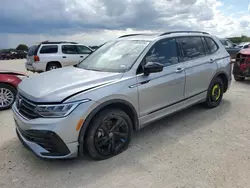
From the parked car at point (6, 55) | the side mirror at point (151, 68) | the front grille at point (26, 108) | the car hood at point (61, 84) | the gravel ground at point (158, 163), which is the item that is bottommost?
the gravel ground at point (158, 163)

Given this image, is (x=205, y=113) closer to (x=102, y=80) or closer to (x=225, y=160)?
(x=225, y=160)

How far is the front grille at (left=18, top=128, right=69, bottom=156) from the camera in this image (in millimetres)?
2623

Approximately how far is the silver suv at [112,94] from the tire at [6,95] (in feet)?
7.48

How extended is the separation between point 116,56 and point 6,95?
3.28 m

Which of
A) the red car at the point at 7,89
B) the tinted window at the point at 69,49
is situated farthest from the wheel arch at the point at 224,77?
the tinted window at the point at 69,49

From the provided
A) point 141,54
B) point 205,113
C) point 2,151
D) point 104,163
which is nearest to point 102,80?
point 141,54

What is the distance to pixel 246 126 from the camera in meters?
4.09

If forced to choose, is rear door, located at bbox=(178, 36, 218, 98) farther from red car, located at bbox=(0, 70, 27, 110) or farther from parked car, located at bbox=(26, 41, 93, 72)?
parked car, located at bbox=(26, 41, 93, 72)

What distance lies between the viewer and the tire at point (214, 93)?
189 inches

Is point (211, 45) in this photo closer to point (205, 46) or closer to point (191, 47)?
point (205, 46)

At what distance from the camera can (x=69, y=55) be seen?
11367mm

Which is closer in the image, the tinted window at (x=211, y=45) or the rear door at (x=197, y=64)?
the rear door at (x=197, y=64)

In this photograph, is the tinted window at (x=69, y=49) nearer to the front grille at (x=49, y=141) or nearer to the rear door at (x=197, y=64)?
the rear door at (x=197, y=64)

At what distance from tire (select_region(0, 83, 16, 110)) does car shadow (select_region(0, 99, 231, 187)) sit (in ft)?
6.67
